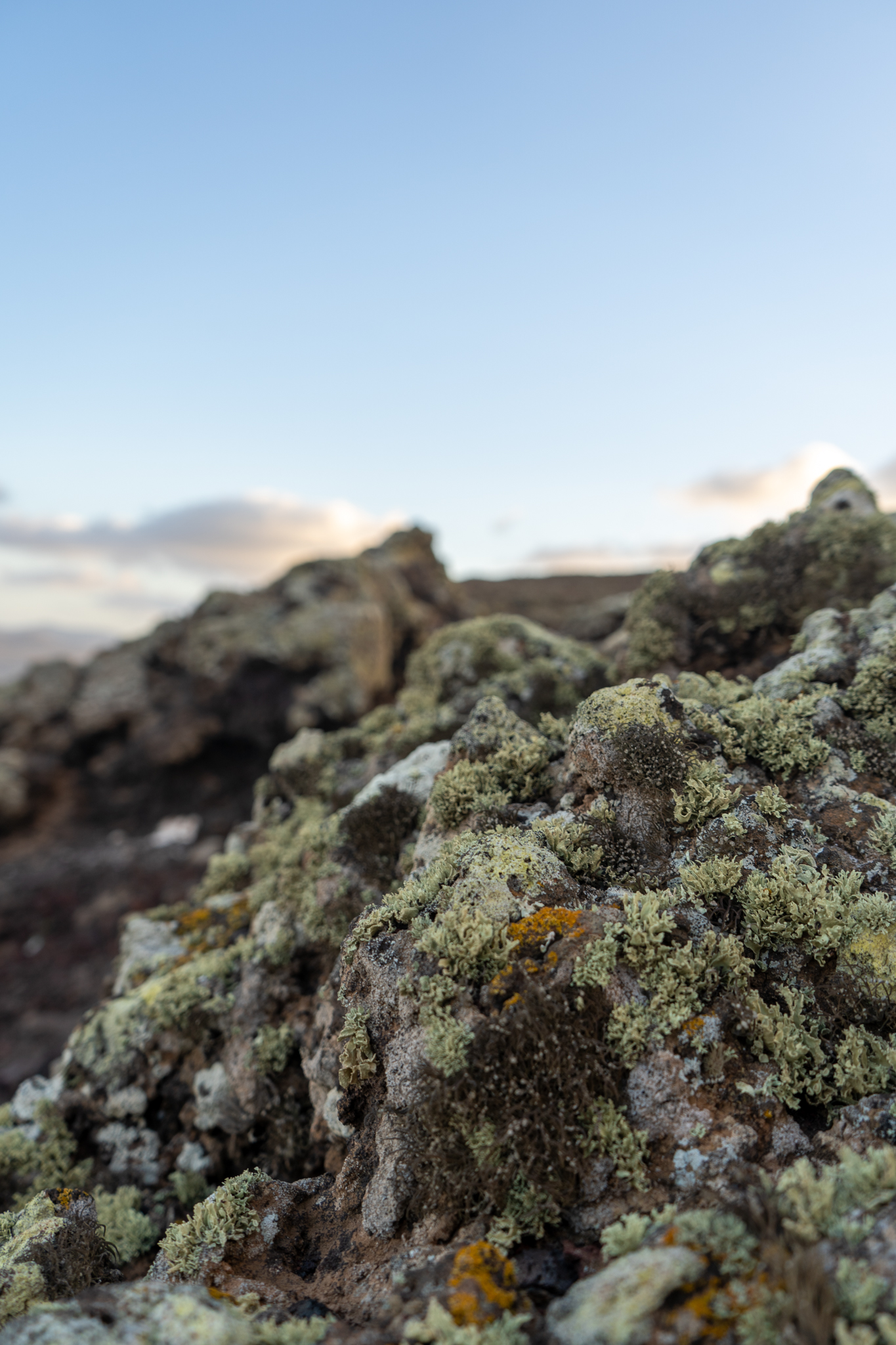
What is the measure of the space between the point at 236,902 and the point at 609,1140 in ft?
21.7

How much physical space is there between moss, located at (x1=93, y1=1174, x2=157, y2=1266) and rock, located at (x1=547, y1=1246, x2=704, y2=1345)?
5203 mm

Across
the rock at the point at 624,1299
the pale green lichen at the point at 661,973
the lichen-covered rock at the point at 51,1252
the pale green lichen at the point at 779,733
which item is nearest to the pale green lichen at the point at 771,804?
the pale green lichen at the point at 779,733

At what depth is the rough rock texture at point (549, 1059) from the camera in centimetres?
373

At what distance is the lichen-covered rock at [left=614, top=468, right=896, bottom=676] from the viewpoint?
10414 mm

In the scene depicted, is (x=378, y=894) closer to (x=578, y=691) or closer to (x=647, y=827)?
(x=647, y=827)

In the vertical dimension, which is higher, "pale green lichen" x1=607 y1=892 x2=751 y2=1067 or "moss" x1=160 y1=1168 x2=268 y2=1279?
"pale green lichen" x1=607 y1=892 x2=751 y2=1067

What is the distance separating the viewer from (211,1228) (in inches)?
206

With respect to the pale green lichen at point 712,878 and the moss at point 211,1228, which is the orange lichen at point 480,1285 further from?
the pale green lichen at point 712,878

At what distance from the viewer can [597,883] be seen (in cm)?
584

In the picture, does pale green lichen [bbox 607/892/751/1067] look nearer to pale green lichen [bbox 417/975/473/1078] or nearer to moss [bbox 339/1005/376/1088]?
pale green lichen [bbox 417/975/473/1078]

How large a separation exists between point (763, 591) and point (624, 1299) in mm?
9656

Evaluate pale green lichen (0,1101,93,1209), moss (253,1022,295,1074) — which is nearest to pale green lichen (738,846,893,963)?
moss (253,1022,295,1074)

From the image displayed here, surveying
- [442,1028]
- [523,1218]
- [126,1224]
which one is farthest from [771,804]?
[126,1224]

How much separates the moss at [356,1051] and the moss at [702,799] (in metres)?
3.21
